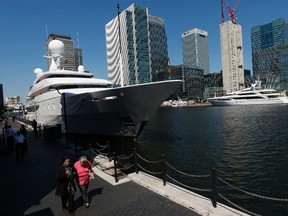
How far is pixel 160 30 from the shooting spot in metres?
188

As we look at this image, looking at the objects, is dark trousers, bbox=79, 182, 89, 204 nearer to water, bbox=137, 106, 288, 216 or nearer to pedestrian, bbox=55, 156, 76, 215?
pedestrian, bbox=55, 156, 76, 215

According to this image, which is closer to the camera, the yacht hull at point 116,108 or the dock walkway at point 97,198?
the dock walkway at point 97,198

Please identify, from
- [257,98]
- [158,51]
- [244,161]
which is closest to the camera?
[244,161]

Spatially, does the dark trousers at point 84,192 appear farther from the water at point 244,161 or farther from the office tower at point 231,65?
the office tower at point 231,65

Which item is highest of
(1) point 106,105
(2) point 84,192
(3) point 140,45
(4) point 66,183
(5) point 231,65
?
(3) point 140,45

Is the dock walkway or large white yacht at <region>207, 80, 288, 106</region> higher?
large white yacht at <region>207, 80, 288, 106</region>

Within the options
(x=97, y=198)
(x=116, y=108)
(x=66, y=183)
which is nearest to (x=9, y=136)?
(x=116, y=108)

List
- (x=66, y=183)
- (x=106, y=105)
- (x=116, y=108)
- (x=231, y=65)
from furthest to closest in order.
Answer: (x=231, y=65)
(x=106, y=105)
(x=116, y=108)
(x=66, y=183)

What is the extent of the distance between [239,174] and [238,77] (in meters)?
199


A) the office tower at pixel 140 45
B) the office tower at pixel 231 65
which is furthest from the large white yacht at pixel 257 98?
the office tower at pixel 231 65

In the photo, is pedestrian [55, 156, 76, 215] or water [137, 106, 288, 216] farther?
water [137, 106, 288, 216]

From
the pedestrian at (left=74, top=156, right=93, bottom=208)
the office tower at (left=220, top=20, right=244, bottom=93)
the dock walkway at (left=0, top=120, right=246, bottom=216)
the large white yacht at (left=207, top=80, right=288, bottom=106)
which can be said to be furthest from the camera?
the office tower at (left=220, top=20, right=244, bottom=93)

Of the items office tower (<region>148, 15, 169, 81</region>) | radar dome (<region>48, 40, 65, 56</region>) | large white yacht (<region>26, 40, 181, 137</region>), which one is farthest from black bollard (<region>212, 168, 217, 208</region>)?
office tower (<region>148, 15, 169, 81</region>)

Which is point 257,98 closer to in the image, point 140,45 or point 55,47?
point 140,45
